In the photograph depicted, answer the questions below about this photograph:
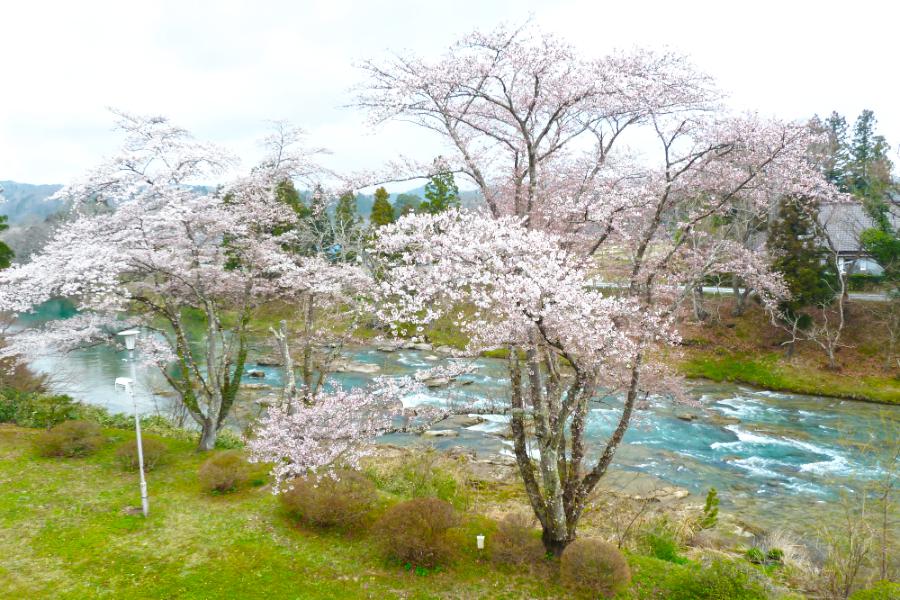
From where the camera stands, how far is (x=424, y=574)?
863cm

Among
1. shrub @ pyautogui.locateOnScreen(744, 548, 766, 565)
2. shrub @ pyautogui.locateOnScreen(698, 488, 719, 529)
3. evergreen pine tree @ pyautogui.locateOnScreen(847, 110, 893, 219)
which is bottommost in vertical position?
shrub @ pyautogui.locateOnScreen(744, 548, 766, 565)

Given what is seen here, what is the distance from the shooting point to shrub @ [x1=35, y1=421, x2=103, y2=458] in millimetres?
13242

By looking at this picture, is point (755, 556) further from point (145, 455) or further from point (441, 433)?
point (145, 455)

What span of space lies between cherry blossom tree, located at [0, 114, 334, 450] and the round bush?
1.33 meters

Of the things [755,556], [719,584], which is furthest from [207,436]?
[755,556]

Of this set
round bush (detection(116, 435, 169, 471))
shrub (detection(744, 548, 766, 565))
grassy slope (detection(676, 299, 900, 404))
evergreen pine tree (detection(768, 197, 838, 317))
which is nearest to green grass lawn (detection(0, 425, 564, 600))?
round bush (detection(116, 435, 169, 471))

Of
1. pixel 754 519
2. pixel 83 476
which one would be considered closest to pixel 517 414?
pixel 754 519

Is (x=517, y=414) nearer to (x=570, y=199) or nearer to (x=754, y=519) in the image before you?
(x=570, y=199)

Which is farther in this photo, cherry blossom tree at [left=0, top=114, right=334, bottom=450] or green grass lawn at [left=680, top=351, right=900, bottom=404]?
green grass lawn at [left=680, top=351, right=900, bottom=404]

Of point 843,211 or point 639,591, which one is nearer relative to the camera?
point 639,591

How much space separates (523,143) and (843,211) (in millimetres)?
29039

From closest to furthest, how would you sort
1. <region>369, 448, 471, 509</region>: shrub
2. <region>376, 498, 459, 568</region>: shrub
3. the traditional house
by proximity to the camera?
<region>376, 498, 459, 568</region>: shrub → <region>369, 448, 471, 509</region>: shrub → the traditional house

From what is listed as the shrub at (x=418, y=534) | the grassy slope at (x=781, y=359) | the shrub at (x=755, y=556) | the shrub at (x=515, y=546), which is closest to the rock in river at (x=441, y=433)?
the shrub at (x=515, y=546)

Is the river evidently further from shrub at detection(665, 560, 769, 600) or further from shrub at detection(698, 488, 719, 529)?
shrub at detection(665, 560, 769, 600)
